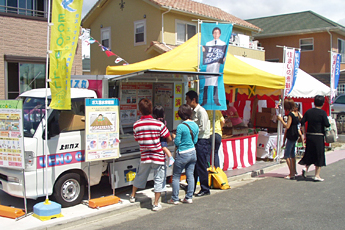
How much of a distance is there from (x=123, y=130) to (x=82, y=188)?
6.53 feet

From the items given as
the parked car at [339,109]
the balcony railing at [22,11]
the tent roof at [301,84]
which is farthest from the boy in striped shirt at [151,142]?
the parked car at [339,109]

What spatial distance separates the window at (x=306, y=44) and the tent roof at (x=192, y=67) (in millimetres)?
20301

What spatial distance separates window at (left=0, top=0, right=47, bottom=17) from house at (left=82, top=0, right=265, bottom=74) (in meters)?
6.81

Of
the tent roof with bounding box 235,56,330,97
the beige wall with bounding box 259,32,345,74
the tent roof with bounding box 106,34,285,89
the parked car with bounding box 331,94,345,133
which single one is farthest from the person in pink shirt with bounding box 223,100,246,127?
the beige wall with bounding box 259,32,345,74

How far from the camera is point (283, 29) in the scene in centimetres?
2805

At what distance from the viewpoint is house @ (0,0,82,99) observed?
432 inches

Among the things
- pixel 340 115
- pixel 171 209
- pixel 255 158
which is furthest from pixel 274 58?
pixel 171 209

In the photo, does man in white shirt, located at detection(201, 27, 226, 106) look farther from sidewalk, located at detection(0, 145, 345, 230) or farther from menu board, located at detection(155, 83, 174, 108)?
sidewalk, located at detection(0, 145, 345, 230)

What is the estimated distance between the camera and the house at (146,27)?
18.0m

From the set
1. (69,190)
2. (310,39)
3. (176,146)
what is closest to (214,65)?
(176,146)

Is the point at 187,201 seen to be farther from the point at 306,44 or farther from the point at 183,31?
the point at 306,44

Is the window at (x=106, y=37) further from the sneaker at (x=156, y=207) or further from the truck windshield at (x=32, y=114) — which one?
the sneaker at (x=156, y=207)

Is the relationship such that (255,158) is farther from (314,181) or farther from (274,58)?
(274,58)

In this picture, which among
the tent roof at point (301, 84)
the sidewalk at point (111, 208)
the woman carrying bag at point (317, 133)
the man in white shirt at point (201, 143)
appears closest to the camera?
the sidewalk at point (111, 208)
